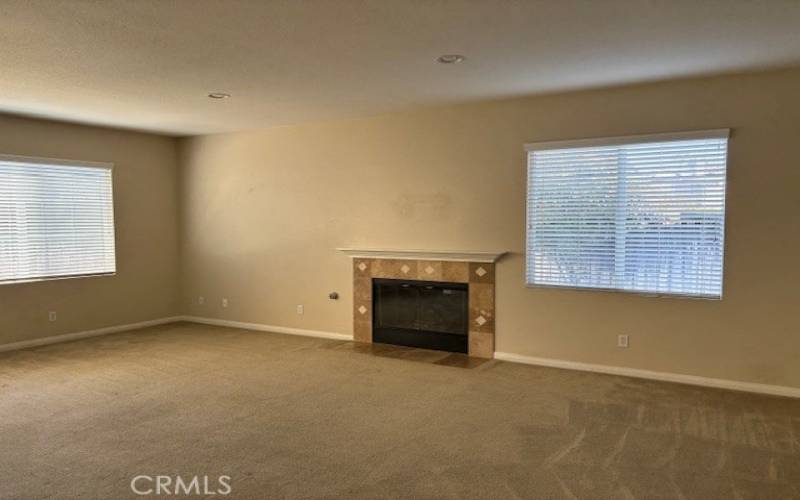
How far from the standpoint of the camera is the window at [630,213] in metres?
4.45

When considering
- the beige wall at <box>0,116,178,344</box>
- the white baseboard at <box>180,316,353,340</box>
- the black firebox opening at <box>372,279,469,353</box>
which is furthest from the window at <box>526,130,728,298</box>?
the beige wall at <box>0,116,178,344</box>

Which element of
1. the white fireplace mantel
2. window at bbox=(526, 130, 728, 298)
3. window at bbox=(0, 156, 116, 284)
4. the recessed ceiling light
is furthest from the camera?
window at bbox=(0, 156, 116, 284)

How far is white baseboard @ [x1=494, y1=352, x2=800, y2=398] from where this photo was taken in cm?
426

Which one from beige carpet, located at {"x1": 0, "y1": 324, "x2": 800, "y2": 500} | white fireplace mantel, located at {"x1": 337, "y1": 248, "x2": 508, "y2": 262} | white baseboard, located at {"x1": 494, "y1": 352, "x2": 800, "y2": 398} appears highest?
white fireplace mantel, located at {"x1": 337, "y1": 248, "x2": 508, "y2": 262}

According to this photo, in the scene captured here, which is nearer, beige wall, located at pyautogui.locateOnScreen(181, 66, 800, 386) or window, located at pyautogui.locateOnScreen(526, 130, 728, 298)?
beige wall, located at pyautogui.locateOnScreen(181, 66, 800, 386)

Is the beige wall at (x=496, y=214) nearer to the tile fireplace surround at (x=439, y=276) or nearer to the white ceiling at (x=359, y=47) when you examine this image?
the tile fireplace surround at (x=439, y=276)

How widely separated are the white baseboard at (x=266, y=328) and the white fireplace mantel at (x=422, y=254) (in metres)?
0.99

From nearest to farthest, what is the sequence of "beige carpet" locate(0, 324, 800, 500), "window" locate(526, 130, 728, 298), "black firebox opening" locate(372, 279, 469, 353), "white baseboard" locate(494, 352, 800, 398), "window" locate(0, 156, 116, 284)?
"beige carpet" locate(0, 324, 800, 500) < "white baseboard" locate(494, 352, 800, 398) < "window" locate(526, 130, 728, 298) < "black firebox opening" locate(372, 279, 469, 353) < "window" locate(0, 156, 116, 284)

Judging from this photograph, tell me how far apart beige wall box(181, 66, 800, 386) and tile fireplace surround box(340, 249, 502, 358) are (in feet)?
0.43

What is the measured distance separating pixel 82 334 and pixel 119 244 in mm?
1176

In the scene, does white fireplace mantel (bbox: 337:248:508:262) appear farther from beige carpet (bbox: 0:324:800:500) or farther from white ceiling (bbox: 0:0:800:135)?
white ceiling (bbox: 0:0:800:135)

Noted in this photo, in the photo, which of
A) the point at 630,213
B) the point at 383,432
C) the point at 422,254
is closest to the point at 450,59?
the point at 630,213

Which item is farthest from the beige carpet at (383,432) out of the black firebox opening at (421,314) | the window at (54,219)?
the window at (54,219)

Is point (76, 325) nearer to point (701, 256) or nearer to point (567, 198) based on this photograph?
point (567, 198)
